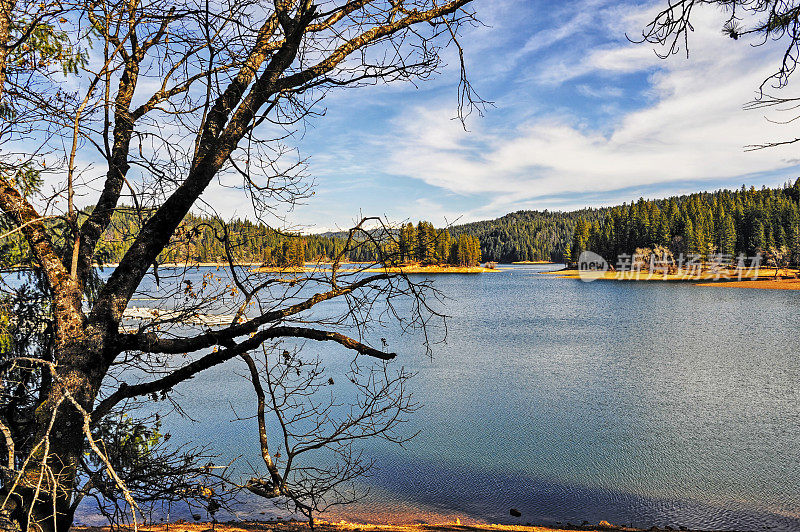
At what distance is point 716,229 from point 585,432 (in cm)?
7025

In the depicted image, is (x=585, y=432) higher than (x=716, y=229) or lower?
lower

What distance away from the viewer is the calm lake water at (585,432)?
8.15 meters

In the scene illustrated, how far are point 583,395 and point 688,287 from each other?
43536 mm

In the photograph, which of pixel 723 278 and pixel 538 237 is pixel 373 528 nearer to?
pixel 723 278

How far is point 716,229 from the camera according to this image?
224 feet

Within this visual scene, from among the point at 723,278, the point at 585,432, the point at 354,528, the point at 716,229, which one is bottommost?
the point at 585,432

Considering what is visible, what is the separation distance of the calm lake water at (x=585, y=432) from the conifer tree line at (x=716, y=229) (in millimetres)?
49139

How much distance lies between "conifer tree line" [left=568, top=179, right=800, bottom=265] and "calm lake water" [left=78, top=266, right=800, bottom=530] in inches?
1935

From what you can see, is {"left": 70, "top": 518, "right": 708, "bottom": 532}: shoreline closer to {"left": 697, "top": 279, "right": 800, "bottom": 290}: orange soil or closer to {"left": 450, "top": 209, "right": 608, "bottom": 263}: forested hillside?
{"left": 697, "top": 279, "right": 800, "bottom": 290}: orange soil

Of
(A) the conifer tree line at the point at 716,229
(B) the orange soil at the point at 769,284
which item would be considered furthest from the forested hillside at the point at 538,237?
(B) the orange soil at the point at 769,284

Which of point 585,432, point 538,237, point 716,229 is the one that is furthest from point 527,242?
point 585,432

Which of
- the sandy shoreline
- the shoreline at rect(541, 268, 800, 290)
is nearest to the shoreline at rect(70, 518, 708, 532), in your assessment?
the sandy shoreline

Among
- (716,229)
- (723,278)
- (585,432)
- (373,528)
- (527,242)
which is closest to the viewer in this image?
(373,528)

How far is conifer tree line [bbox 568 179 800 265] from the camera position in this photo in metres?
64.1
